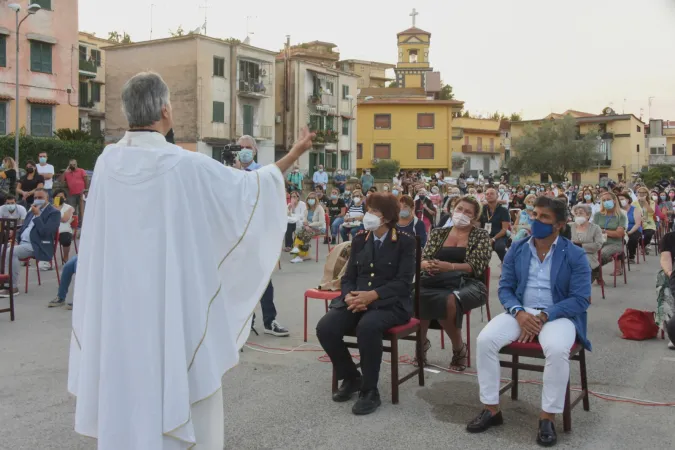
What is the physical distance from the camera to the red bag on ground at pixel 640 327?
7.52m

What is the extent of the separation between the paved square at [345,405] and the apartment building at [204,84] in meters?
34.1

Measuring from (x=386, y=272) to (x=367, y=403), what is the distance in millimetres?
1034

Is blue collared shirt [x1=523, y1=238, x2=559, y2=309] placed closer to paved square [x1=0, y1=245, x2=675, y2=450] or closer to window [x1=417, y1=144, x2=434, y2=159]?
paved square [x1=0, y1=245, x2=675, y2=450]

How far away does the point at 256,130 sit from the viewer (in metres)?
46.3

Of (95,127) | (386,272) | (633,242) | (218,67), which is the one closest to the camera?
(386,272)

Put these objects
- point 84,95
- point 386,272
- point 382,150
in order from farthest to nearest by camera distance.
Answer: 1. point 382,150
2. point 84,95
3. point 386,272

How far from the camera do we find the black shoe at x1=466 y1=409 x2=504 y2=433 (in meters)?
4.76

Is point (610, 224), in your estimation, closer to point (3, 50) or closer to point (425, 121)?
point (3, 50)

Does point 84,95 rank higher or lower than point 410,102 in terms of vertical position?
lower

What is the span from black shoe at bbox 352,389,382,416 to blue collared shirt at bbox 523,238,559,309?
130 cm

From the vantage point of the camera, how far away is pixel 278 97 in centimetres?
5009

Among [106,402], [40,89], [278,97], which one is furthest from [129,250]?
[278,97]

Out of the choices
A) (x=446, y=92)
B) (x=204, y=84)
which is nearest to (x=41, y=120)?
(x=204, y=84)

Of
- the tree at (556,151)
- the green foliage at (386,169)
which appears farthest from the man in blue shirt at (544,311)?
the tree at (556,151)
